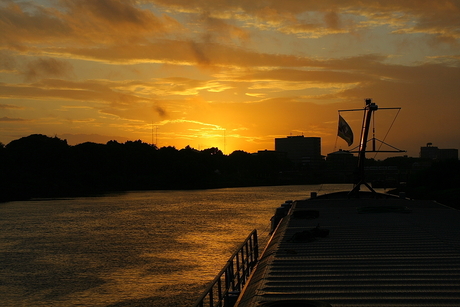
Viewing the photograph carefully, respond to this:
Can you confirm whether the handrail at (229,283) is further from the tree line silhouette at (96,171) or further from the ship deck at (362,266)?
the tree line silhouette at (96,171)

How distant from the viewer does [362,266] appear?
49.1 ft

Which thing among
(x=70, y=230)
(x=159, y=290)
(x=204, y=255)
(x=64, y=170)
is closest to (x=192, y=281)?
(x=159, y=290)

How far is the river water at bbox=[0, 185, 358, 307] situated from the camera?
2908 centimetres

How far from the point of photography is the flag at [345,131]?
42.6m

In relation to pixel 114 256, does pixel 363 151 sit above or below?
above

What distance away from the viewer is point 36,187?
455 feet

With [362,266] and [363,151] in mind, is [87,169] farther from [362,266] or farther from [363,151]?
[362,266]

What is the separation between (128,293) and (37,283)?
662cm

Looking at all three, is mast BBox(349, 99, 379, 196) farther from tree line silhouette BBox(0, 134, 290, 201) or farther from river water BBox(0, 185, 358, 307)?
tree line silhouette BBox(0, 134, 290, 201)

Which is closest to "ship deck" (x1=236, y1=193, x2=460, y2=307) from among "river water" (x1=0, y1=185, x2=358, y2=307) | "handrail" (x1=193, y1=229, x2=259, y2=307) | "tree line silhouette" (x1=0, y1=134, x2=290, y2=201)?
"handrail" (x1=193, y1=229, x2=259, y2=307)

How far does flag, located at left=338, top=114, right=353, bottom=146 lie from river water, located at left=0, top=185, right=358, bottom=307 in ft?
37.7

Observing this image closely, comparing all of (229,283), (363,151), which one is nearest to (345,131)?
(363,151)

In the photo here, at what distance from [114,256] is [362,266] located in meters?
29.4

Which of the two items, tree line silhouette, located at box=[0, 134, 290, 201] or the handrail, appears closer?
the handrail
